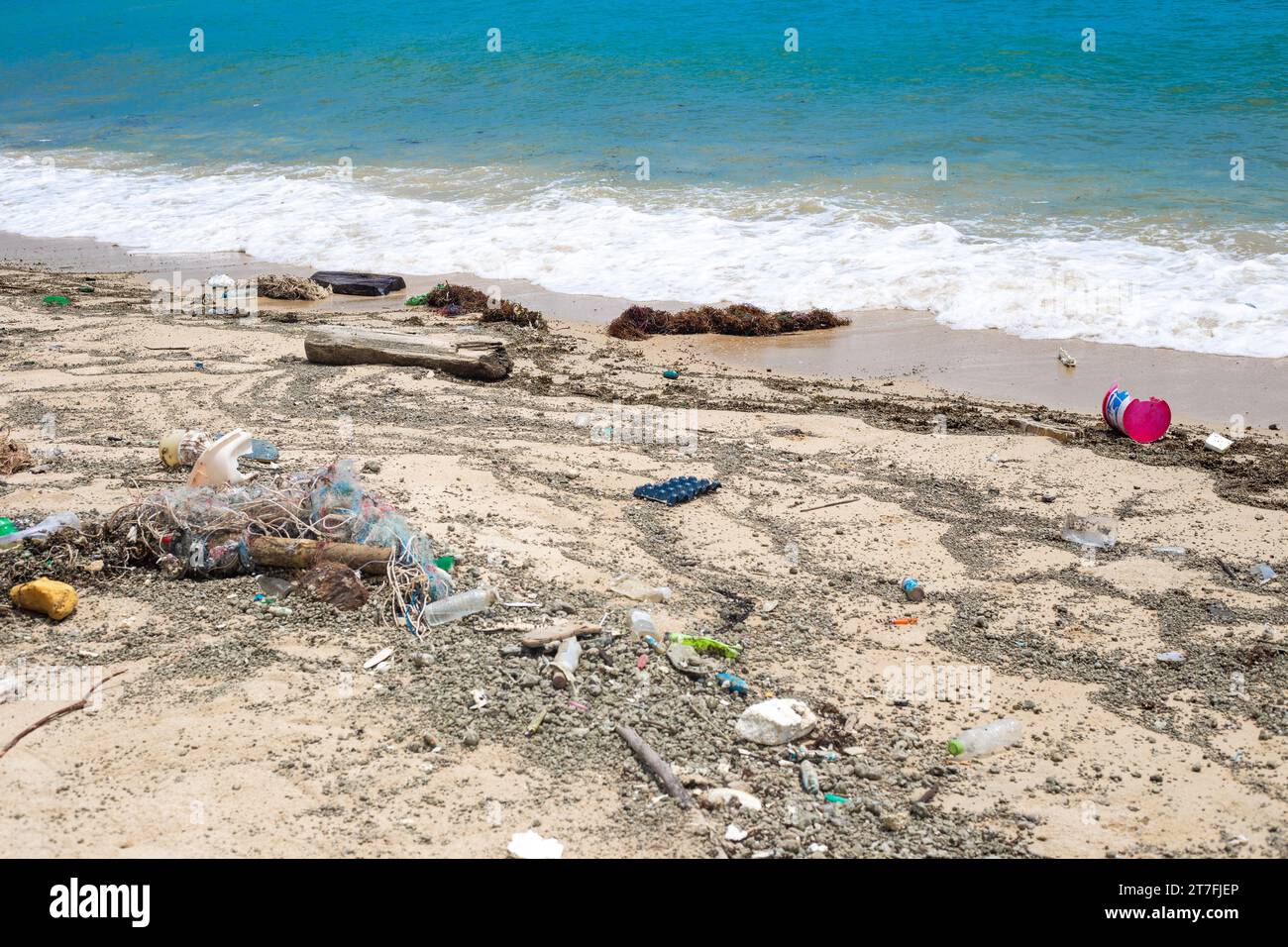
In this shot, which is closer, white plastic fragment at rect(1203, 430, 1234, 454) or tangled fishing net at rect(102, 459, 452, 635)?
tangled fishing net at rect(102, 459, 452, 635)

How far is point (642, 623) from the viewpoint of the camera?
14.9ft

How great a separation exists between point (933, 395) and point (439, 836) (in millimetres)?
5770

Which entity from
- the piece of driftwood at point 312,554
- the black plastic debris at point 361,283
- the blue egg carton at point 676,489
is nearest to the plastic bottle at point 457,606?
the piece of driftwood at point 312,554

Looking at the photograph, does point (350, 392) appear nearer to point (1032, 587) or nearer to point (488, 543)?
point (488, 543)

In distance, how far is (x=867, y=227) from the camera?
12.3 meters

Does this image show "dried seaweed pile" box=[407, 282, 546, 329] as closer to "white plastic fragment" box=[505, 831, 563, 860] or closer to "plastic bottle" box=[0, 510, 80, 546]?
"plastic bottle" box=[0, 510, 80, 546]

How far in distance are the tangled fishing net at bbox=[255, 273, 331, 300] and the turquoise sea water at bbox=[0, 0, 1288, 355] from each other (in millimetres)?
1336

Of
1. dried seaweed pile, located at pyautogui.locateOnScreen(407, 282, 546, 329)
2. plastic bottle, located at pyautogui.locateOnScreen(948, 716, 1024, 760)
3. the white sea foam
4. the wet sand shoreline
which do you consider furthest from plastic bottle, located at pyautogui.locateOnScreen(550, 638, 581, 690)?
the white sea foam

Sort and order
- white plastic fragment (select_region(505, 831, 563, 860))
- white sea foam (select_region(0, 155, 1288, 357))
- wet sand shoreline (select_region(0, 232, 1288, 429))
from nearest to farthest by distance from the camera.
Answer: white plastic fragment (select_region(505, 831, 563, 860)) → wet sand shoreline (select_region(0, 232, 1288, 429)) → white sea foam (select_region(0, 155, 1288, 357))

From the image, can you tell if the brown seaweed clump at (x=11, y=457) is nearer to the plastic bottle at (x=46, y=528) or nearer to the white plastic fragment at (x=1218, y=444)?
the plastic bottle at (x=46, y=528)

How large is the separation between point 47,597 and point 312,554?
1084 mm

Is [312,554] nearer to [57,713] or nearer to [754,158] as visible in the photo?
[57,713]

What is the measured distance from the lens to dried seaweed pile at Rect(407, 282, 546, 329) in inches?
391
